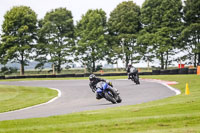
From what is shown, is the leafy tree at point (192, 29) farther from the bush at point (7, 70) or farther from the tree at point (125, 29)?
the bush at point (7, 70)

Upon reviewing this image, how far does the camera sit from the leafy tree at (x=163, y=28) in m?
62.9

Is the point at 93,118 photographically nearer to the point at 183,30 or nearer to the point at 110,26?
the point at 183,30

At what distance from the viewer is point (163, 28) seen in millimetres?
62719

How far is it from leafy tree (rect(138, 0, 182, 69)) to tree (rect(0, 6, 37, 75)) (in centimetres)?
1868

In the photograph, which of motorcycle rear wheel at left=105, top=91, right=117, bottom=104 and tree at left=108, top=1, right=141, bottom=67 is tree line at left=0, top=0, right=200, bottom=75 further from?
motorcycle rear wheel at left=105, top=91, right=117, bottom=104

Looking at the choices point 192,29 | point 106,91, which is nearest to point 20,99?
point 106,91

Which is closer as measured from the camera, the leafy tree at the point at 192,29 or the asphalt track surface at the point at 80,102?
the asphalt track surface at the point at 80,102

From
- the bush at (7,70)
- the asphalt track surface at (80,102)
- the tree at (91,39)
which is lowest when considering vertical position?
the asphalt track surface at (80,102)

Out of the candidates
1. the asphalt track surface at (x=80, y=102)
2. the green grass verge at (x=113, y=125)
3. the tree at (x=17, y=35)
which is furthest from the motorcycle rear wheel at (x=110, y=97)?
the tree at (x=17, y=35)

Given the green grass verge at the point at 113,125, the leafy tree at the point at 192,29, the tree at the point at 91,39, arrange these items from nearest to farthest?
the green grass verge at the point at 113,125, the leafy tree at the point at 192,29, the tree at the point at 91,39

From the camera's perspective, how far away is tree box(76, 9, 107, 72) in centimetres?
6688

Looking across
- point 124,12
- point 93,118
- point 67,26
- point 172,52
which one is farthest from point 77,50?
point 93,118

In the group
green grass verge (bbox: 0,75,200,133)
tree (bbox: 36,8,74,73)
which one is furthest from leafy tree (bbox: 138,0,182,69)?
green grass verge (bbox: 0,75,200,133)

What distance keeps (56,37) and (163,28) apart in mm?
18824
